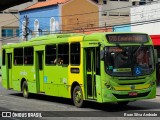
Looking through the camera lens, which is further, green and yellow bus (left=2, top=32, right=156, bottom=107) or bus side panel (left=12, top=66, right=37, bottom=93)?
bus side panel (left=12, top=66, right=37, bottom=93)

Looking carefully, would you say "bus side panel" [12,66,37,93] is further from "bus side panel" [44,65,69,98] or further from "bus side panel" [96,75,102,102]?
"bus side panel" [96,75,102,102]

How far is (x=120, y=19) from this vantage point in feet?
232

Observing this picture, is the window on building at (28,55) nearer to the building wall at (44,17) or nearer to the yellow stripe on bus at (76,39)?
the yellow stripe on bus at (76,39)

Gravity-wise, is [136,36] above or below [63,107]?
above

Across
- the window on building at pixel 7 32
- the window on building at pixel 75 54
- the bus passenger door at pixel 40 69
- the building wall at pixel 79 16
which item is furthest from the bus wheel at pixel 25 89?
the window on building at pixel 7 32

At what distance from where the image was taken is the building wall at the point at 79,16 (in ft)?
181

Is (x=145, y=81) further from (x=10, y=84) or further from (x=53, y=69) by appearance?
(x=10, y=84)

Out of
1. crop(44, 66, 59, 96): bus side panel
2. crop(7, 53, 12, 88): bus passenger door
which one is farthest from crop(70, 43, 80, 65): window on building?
crop(7, 53, 12, 88): bus passenger door

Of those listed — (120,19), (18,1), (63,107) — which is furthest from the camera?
(120,19)

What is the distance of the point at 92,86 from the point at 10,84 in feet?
31.5

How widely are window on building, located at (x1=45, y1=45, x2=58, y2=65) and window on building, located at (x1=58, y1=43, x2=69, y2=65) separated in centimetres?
47

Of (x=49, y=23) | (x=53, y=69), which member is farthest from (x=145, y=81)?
(x=49, y=23)

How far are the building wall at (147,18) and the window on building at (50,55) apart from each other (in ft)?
43.1

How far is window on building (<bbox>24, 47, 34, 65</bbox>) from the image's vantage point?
69.4ft
